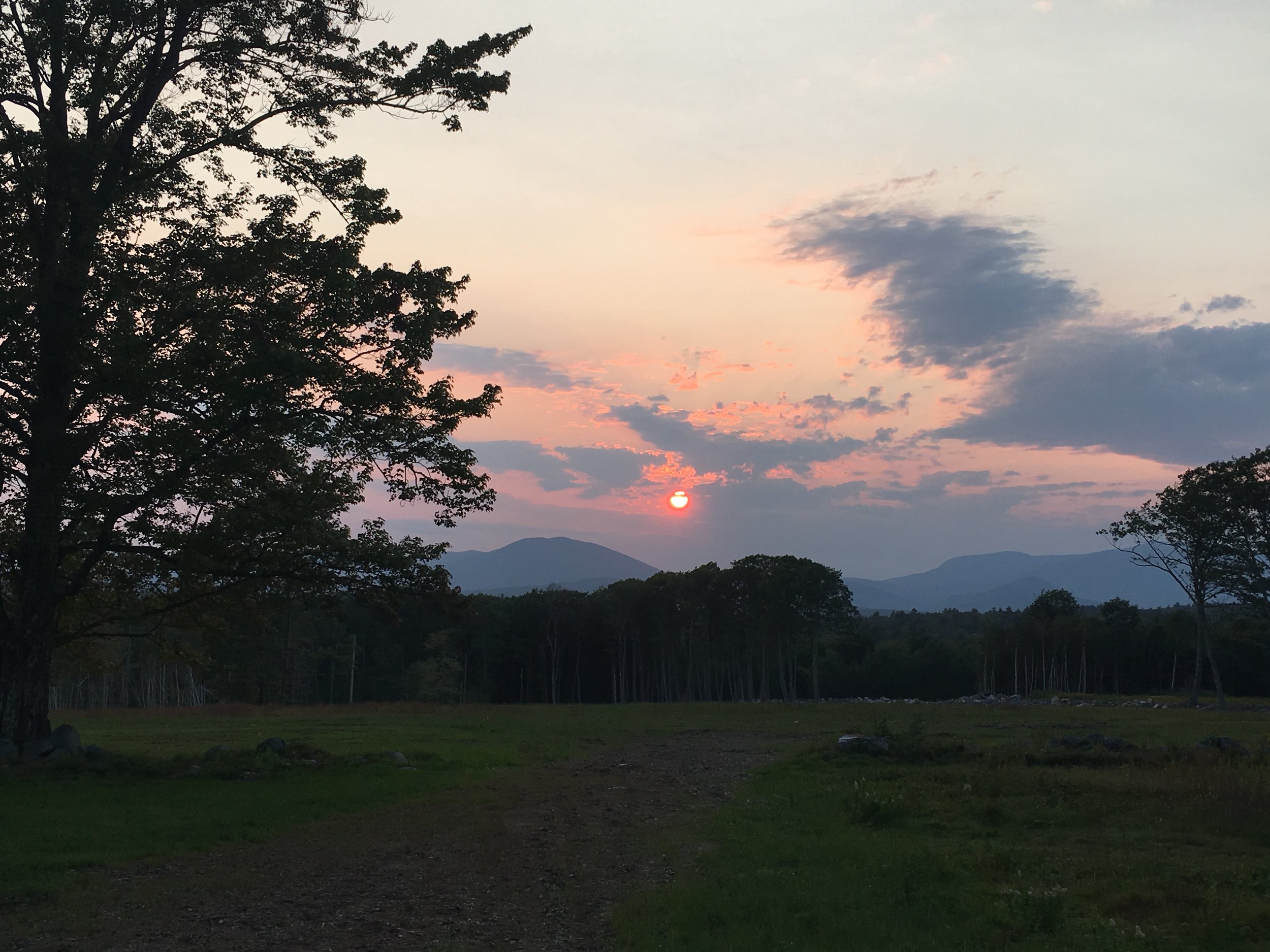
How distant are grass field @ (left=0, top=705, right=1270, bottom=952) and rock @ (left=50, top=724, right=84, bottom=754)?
1362 millimetres

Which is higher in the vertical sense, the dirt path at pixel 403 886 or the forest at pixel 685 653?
the dirt path at pixel 403 886

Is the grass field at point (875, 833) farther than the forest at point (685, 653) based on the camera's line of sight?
No

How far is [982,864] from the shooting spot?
34.4ft

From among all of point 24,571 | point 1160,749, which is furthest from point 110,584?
point 1160,749

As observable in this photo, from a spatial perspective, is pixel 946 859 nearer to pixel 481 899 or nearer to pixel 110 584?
pixel 481 899

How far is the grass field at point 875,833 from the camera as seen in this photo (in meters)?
8.30

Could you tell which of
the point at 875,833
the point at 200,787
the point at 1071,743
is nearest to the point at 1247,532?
the point at 1071,743

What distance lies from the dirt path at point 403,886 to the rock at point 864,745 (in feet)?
24.2

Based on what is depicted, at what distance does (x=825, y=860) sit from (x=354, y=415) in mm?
12941

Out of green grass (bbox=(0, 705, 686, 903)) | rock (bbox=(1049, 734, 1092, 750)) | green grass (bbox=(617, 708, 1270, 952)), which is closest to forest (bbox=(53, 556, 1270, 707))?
green grass (bbox=(0, 705, 686, 903))

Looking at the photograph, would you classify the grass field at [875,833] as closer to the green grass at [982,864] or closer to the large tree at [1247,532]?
the green grass at [982,864]

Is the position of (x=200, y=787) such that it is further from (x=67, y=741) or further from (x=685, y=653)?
(x=685, y=653)

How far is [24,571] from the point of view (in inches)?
717

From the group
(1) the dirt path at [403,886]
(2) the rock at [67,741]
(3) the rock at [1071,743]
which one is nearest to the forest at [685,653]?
(2) the rock at [67,741]
